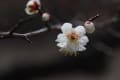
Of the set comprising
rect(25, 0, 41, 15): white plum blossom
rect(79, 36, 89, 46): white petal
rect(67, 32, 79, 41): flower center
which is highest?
rect(25, 0, 41, 15): white plum blossom

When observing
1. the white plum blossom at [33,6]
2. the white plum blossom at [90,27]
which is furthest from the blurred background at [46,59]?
the white plum blossom at [90,27]

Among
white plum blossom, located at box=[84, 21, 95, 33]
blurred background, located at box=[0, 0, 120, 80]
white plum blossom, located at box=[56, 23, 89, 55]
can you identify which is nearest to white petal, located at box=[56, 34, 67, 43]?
white plum blossom, located at box=[56, 23, 89, 55]

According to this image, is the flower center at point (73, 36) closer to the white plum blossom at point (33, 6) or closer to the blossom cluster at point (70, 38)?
the blossom cluster at point (70, 38)

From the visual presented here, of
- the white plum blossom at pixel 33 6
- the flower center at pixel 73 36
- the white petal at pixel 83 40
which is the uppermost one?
the white plum blossom at pixel 33 6

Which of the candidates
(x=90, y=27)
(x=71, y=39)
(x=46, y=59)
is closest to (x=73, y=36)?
(x=71, y=39)

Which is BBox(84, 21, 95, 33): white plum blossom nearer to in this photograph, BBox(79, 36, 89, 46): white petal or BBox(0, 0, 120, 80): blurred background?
BBox(79, 36, 89, 46): white petal

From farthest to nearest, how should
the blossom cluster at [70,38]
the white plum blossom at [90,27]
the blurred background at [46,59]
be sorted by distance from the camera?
the blurred background at [46,59] < the blossom cluster at [70,38] < the white plum blossom at [90,27]

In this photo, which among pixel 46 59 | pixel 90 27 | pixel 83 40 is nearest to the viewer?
pixel 90 27

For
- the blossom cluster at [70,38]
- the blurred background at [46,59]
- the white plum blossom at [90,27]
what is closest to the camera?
the white plum blossom at [90,27]

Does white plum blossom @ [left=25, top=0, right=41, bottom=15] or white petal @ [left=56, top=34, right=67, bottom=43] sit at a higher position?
white plum blossom @ [left=25, top=0, right=41, bottom=15]

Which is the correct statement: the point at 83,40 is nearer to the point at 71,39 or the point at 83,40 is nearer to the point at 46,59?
the point at 71,39
